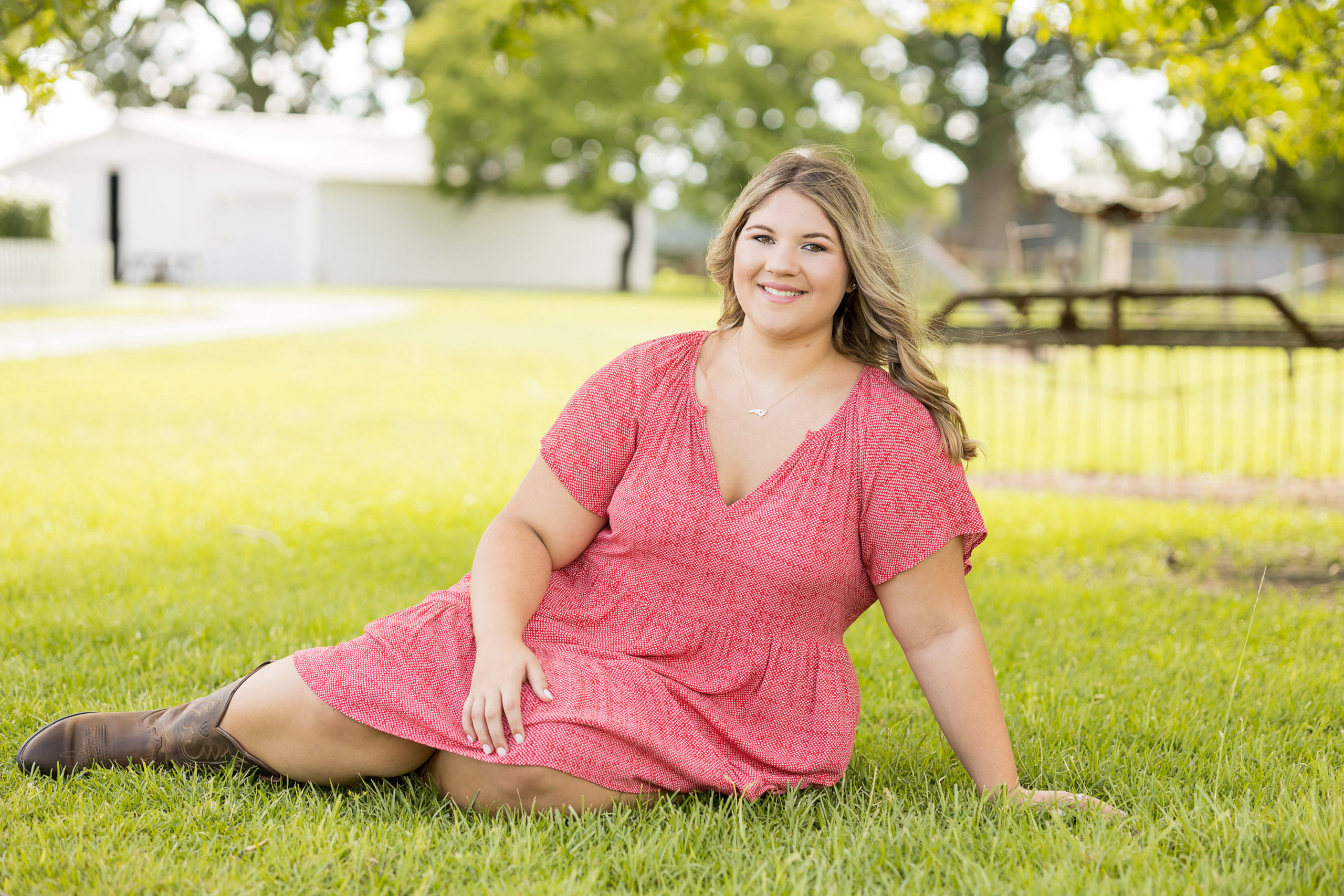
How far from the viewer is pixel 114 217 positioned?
33.4 m

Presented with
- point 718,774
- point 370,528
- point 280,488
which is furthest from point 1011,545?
point 280,488

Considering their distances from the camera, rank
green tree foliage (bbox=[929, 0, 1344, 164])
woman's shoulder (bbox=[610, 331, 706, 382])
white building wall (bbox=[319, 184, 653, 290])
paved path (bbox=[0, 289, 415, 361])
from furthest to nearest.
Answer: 1. white building wall (bbox=[319, 184, 653, 290])
2. paved path (bbox=[0, 289, 415, 361])
3. green tree foliage (bbox=[929, 0, 1344, 164])
4. woman's shoulder (bbox=[610, 331, 706, 382])

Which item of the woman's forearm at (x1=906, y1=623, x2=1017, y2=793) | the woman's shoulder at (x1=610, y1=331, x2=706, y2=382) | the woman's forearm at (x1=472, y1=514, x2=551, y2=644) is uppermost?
the woman's shoulder at (x1=610, y1=331, x2=706, y2=382)

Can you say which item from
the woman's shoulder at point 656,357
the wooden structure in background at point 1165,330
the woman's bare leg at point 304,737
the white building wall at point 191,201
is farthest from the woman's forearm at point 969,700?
the white building wall at point 191,201

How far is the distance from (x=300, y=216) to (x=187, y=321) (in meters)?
15.9

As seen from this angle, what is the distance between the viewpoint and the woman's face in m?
2.62

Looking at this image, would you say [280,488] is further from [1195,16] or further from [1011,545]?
[1195,16]

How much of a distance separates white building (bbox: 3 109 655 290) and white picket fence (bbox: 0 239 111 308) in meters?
9.52

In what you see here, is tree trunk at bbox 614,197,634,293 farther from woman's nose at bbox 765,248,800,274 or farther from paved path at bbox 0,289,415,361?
woman's nose at bbox 765,248,800,274

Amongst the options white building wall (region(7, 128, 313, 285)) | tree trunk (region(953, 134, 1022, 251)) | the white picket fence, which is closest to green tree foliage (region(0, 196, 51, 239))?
the white picket fence

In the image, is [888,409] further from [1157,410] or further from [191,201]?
[191,201]

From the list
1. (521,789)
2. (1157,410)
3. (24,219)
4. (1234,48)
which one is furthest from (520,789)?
(24,219)

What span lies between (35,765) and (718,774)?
1.50 metres

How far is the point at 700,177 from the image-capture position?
109 feet
